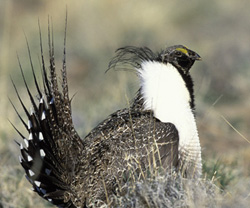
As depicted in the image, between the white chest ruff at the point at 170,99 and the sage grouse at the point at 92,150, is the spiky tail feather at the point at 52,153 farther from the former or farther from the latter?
the white chest ruff at the point at 170,99

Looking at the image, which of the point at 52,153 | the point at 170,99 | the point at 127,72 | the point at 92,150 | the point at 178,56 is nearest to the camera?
the point at 52,153

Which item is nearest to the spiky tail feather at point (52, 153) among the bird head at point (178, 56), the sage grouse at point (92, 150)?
the sage grouse at point (92, 150)

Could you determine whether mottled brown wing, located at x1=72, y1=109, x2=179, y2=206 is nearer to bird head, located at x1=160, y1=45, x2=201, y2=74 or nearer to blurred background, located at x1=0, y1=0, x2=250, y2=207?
bird head, located at x1=160, y1=45, x2=201, y2=74

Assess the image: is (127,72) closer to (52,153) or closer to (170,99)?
(170,99)

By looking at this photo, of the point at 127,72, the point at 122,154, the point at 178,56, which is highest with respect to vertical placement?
the point at 127,72

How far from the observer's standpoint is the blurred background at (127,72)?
578cm

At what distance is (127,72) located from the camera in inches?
344

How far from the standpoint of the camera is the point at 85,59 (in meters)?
11.4

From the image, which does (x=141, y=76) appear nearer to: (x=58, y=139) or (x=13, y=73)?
(x=58, y=139)

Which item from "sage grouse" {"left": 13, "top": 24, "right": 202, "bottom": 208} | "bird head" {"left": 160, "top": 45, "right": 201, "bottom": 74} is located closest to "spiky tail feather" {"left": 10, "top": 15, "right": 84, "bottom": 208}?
"sage grouse" {"left": 13, "top": 24, "right": 202, "bottom": 208}

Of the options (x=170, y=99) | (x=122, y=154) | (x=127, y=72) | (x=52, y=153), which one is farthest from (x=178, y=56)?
(x=127, y=72)

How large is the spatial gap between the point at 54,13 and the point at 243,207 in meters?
11.6

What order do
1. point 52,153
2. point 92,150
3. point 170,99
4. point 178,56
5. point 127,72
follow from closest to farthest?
point 52,153
point 92,150
point 170,99
point 178,56
point 127,72

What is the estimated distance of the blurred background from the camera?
5.78 meters
